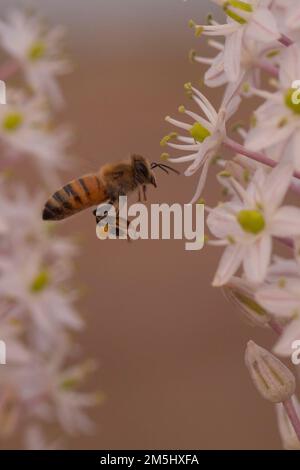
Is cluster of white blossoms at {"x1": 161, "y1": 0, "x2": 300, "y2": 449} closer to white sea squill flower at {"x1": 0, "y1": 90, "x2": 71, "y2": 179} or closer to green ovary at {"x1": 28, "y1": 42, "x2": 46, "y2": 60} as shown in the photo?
white sea squill flower at {"x1": 0, "y1": 90, "x2": 71, "y2": 179}

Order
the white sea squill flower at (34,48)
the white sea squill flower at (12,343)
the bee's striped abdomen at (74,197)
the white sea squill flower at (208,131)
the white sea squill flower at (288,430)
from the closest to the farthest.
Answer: the white sea squill flower at (208,131), the white sea squill flower at (288,430), the bee's striped abdomen at (74,197), the white sea squill flower at (12,343), the white sea squill flower at (34,48)

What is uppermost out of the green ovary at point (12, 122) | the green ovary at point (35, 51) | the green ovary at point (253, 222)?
the green ovary at point (35, 51)

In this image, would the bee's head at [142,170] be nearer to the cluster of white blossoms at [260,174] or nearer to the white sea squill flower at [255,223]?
the cluster of white blossoms at [260,174]

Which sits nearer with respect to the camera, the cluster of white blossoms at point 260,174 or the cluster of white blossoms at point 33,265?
the cluster of white blossoms at point 260,174

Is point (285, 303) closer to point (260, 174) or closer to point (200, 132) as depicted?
point (260, 174)

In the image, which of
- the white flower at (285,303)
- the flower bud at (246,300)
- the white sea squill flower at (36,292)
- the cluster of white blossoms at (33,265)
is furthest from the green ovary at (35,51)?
the white flower at (285,303)

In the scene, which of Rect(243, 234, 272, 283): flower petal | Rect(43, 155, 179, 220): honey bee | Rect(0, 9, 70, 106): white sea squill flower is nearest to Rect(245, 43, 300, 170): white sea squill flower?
Rect(243, 234, 272, 283): flower petal

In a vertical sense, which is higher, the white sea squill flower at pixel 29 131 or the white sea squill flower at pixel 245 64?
the white sea squill flower at pixel 29 131
